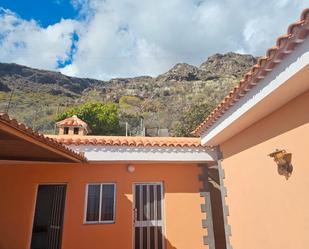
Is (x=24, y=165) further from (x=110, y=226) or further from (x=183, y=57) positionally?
(x=183, y=57)

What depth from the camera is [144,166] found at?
8.44 m

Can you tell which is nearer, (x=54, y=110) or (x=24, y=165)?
(x=24, y=165)

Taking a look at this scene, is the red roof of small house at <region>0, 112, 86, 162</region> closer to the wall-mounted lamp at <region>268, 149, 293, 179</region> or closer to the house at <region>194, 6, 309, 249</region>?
the house at <region>194, 6, 309, 249</region>

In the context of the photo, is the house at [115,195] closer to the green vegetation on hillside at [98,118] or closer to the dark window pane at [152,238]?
the dark window pane at [152,238]

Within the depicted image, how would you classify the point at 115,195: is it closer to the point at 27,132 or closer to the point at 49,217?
the point at 49,217

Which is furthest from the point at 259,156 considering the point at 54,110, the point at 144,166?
the point at 54,110

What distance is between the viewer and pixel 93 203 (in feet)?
26.1

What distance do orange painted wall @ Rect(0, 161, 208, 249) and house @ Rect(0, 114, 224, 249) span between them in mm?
29

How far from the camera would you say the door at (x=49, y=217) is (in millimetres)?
8008

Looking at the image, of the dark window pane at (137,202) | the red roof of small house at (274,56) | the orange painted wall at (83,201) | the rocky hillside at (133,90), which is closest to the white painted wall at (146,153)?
the orange painted wall at (83,201)

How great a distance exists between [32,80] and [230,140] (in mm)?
66968

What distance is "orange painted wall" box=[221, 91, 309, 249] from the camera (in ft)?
A: 13.3

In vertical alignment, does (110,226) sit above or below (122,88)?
below

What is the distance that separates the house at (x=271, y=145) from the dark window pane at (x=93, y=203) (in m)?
4.33
